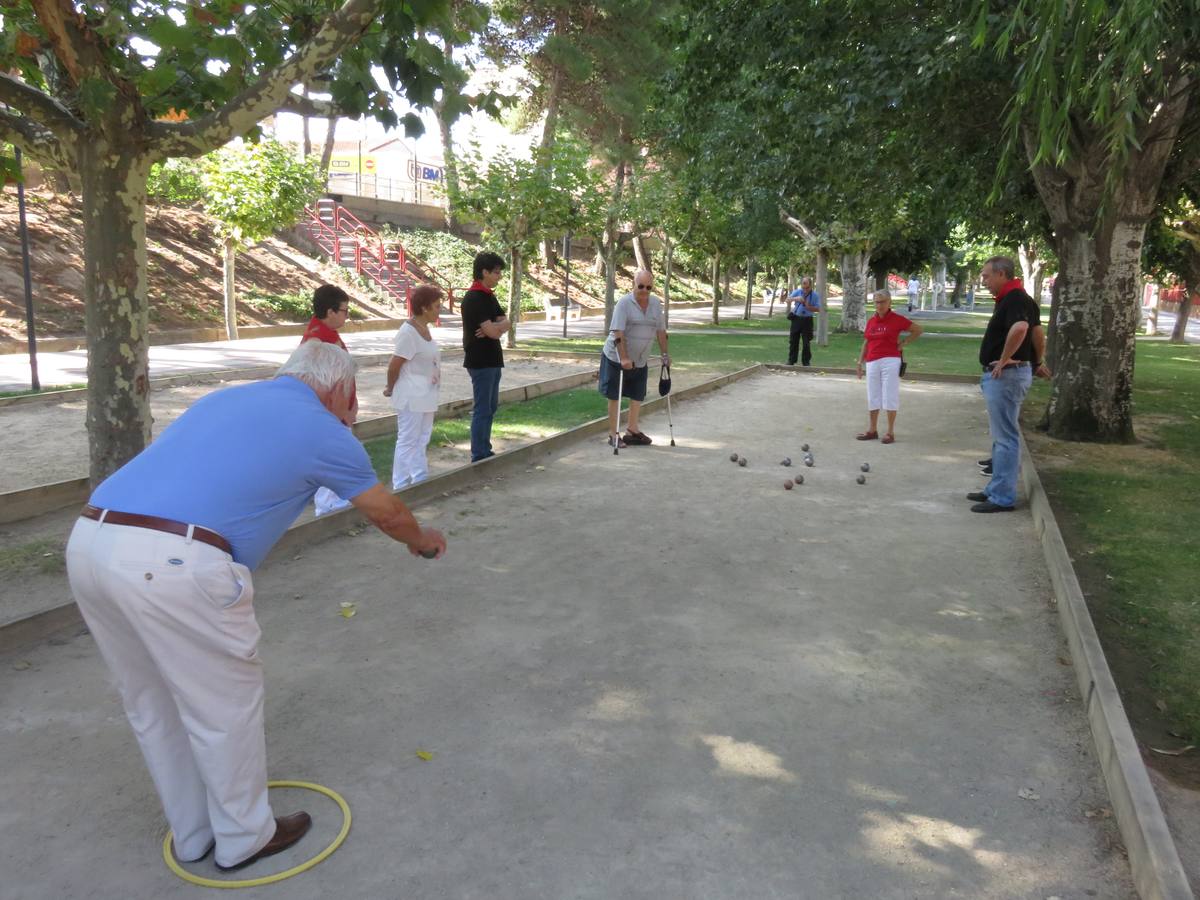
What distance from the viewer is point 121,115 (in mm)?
5438

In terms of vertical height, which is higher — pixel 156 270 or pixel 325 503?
pixel 156 270

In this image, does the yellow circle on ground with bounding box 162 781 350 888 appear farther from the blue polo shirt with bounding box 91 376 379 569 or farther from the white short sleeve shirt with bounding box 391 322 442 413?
the white short sleeve shirt with bounding box 391 322 442 413

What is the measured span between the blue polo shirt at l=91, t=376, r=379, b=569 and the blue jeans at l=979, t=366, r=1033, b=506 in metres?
5.98

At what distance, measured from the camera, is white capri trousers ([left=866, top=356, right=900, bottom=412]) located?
10.5 metres

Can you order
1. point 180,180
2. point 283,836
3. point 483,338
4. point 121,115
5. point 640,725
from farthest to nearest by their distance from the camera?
point 180,180 < point 483,338 < point 121,115 < point 640,725 < point 283,836

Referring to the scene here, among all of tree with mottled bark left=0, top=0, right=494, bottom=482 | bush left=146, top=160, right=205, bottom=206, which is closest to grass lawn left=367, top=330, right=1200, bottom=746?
tree with mottled bark left=0, top=0, right=494, bottom=482

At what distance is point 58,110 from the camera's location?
539 cm

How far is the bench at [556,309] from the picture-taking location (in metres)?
35.1

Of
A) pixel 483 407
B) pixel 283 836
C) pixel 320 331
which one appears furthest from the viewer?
pixel 483 407

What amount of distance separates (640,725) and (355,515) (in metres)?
3.60

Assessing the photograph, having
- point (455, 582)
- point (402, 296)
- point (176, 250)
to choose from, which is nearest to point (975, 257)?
point (402, 296)

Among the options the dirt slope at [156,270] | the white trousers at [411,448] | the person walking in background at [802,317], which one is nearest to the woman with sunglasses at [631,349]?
the white trousers at [411,448]

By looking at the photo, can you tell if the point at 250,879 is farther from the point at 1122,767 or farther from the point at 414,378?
the point at 414,378

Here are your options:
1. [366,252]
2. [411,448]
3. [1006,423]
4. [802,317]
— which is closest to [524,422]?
[411,448]
